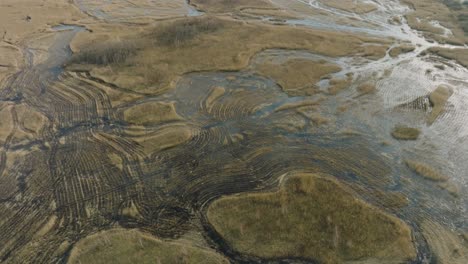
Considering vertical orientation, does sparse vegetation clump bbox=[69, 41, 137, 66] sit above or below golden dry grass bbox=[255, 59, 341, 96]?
below

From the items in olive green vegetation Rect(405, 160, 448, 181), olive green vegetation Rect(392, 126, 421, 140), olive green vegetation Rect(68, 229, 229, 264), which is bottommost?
olive green vegetation Rect(68, 229, 229, 264)

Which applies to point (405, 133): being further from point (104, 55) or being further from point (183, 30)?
point (104, 55)

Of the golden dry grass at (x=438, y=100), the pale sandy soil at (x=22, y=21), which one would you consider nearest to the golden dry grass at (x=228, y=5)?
the pale sandy soil at (x=22, y=21)

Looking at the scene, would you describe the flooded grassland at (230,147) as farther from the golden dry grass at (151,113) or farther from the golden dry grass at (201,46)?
the golden dry grass at (201,46)

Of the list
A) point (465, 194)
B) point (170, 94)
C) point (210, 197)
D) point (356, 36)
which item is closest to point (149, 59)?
point (170, 94)

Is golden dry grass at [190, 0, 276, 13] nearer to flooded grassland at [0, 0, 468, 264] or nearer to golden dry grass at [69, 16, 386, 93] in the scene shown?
golden dry grass at [69, 16, 386, 93]

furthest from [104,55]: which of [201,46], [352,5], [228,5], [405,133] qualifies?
[352,5]

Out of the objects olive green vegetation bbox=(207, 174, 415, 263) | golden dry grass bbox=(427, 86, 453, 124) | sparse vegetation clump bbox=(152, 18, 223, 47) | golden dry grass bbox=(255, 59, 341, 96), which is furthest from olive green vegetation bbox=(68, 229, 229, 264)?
sparse vegetation clump bbox=(152, 18, 223, 47)
